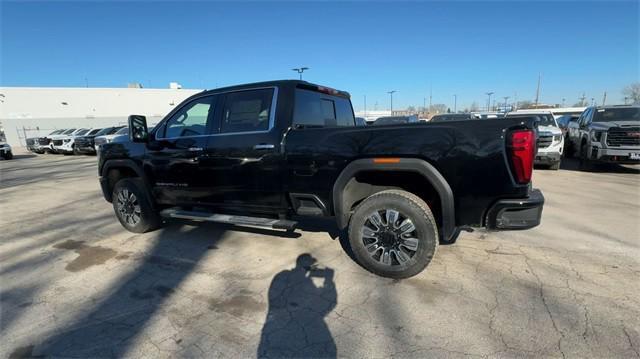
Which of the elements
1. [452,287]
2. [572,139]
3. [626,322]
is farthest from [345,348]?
[572,139]

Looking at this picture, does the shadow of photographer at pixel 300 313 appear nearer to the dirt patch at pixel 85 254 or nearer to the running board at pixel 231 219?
the running board at pixel 231 219

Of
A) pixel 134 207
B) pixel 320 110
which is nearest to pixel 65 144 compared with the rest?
pixel 134 207

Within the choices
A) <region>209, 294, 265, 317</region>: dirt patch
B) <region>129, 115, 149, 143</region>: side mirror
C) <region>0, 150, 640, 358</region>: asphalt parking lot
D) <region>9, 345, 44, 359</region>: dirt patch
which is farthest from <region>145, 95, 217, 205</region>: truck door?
<region>9, 345, 44, 359</region>: dirt patch

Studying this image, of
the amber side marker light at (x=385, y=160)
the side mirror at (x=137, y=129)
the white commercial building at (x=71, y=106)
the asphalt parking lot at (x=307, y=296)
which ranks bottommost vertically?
the asphalt parking lot at (x=307, y=296)

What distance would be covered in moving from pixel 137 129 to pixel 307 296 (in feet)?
10.7

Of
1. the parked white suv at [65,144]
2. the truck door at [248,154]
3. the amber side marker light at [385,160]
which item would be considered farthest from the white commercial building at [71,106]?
the amber side marker light at [385,160]

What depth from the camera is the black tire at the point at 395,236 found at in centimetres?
340

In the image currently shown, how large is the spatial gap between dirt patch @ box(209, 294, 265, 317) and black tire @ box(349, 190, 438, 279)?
1.16 m

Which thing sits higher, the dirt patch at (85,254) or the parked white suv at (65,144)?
the parked white suv at (65,144)

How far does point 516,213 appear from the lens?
3162 mm

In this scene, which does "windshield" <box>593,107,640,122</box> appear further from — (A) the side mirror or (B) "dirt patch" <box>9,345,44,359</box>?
(B) "dirt patch" <box>9,345,44,359</box>

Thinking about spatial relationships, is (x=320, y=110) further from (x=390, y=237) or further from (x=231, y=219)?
(x=390, y=237)

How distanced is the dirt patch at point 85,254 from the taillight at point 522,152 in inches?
182

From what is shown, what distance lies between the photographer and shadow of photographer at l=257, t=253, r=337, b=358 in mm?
2567
